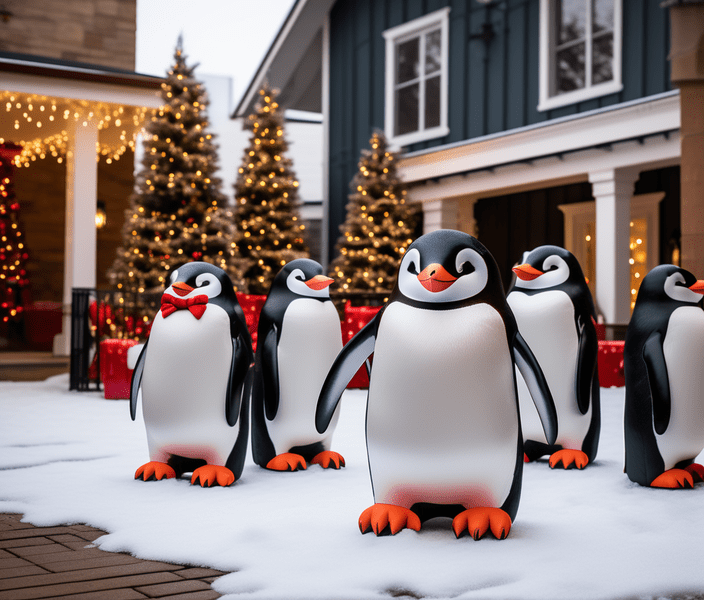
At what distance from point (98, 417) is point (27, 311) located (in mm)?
8667

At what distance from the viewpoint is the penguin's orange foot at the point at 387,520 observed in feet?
9.82

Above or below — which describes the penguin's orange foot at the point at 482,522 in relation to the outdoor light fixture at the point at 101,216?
below

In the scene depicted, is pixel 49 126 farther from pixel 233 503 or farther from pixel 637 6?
pixel 233 503

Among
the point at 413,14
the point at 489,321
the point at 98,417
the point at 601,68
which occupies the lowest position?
the point at 98,417

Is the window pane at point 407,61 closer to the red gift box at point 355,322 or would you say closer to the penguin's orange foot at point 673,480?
the red gift box at point 355,322

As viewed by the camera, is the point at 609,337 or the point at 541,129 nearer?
the point at 609,337

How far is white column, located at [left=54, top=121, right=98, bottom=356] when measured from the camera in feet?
36.8

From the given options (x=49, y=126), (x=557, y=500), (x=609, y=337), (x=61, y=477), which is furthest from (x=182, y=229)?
(x=557, y=500)

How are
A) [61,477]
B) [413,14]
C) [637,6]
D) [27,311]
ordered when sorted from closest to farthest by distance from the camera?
[61,477]
[637,6]
[413,14]
[27,311]

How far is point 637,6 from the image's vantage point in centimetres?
934

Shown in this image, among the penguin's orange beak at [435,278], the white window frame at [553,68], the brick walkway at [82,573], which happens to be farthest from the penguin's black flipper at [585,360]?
the white window frame at [553,68]

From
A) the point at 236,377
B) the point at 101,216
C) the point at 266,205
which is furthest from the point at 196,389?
the point at 101,216

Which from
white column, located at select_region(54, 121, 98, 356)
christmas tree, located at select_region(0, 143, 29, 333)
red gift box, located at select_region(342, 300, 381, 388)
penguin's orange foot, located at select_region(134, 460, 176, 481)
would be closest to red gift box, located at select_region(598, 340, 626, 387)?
red gift box, located at select_region(342, 300, 381, 388)

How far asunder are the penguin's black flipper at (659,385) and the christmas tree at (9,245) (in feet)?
38.0
